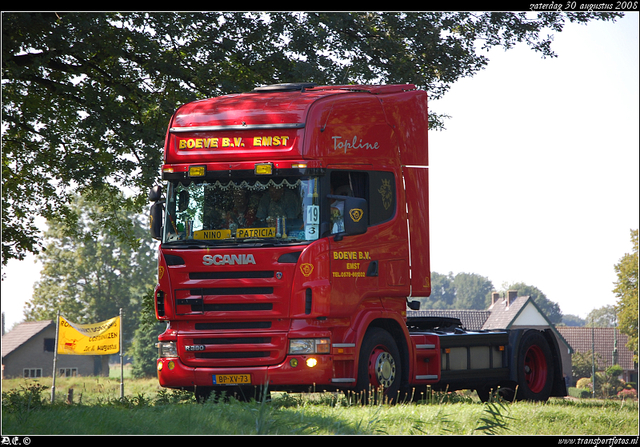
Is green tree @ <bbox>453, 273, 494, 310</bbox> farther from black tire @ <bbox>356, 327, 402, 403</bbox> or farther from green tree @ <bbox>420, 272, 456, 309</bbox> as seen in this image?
black tire @ <bbox>356, 327, 402, 403</bbox>

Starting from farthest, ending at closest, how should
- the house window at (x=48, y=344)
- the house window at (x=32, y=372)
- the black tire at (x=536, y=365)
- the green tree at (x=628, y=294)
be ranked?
the house window at (x=48, y=344)
the house window at (x=32, y=372)
the green tree at (x=628, y=294)
the black tire at (x=536, y=365)

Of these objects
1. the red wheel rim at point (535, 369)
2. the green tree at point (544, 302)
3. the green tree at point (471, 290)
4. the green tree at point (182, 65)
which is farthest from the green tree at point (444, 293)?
the red wheel rim at point (535, 369)

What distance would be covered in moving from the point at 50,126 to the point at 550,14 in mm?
11962

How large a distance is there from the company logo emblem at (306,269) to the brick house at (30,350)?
6473 cm

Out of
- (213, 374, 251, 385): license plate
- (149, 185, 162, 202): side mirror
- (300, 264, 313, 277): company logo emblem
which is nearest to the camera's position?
(300, 264, 313, 277): company logo emblem

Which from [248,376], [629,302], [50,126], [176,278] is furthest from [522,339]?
[629,302]

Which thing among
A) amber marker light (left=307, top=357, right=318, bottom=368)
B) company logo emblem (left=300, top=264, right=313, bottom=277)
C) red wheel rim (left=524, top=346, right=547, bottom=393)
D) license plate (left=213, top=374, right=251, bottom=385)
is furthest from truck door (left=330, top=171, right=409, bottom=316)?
red wheel rim (left=524, top=346, right=547, bottom=393)

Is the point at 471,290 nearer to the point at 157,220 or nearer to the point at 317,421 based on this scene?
the point at 157,220

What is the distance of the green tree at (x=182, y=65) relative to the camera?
1711 centimetres

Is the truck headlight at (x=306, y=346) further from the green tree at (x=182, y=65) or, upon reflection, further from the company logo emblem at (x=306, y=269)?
the green tree at (x=182, y=65)

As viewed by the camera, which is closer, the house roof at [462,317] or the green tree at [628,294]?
the house roof at [462,317]

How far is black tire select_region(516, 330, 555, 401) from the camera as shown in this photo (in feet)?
45.8

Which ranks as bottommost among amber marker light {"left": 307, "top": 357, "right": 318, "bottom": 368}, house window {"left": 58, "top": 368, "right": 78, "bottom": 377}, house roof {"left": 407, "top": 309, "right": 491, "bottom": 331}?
house window {"left": 58, "top": 368, "right": 78, "bottom": 377}

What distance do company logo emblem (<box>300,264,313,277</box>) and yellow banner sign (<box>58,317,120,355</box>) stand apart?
2249 centimetres
